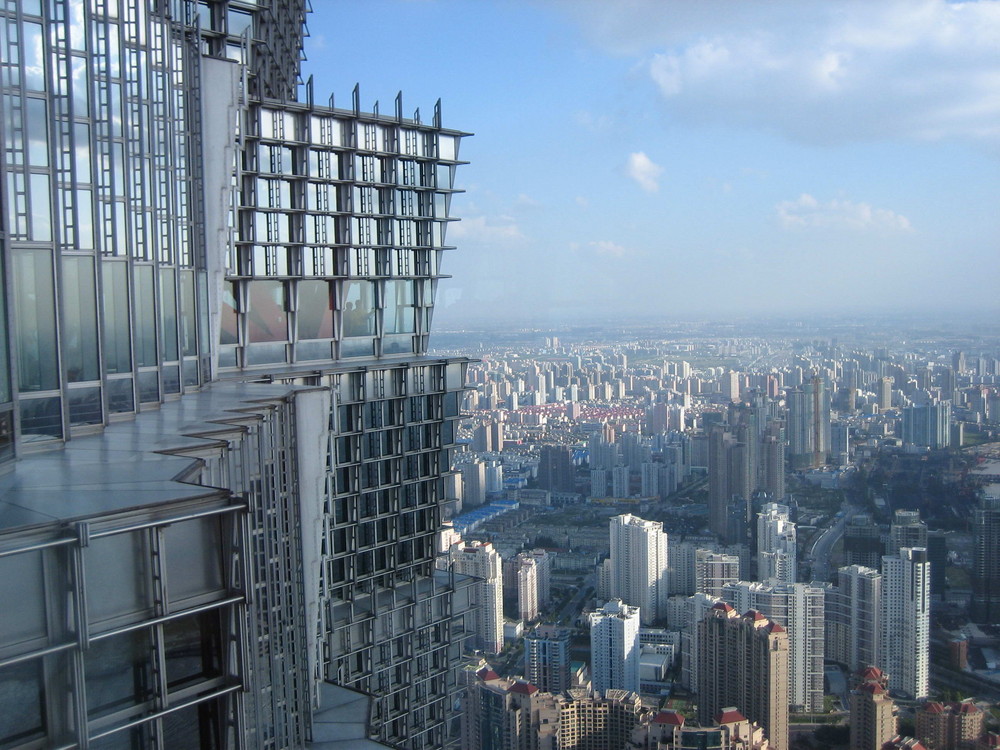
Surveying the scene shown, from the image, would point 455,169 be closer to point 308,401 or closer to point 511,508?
point 308,401

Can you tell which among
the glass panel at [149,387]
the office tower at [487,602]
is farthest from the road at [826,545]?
the glass panel at [149,387]

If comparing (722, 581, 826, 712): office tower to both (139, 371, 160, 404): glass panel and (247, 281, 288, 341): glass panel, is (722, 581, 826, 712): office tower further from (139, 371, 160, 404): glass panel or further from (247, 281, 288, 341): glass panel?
(139, 371, 160, 404): glass panel

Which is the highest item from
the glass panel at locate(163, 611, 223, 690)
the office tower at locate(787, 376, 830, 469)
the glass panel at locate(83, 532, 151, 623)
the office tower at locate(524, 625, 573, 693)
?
the glass panel at locate(83, 532, 151, 623)

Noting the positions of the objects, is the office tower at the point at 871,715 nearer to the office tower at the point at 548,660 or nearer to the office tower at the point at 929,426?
the office tower at the point at 548,660

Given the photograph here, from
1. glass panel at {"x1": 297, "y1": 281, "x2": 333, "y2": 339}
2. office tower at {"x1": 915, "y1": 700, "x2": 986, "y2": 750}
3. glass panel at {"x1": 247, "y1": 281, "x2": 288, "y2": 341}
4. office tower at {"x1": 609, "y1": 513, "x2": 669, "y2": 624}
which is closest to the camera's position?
glass panel at {"x1": 247, "y1": 281, "x2": 288, "y2": 341}

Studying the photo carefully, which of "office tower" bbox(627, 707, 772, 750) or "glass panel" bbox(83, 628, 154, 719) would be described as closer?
"glass panel" bbox(83, 628, 154, 719)

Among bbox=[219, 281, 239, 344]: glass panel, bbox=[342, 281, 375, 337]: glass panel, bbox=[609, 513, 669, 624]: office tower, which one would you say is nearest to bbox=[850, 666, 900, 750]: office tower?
bbox=[609, 513, 669, 624]: office tower
